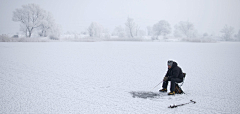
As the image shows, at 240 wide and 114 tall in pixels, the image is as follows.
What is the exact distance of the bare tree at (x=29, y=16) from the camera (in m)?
39.4

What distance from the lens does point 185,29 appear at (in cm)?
6562

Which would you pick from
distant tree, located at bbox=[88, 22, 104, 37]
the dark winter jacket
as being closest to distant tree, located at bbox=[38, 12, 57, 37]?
distant tree, located at bbox=[88, 22, 104, 37]

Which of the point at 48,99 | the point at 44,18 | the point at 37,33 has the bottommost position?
the point at 48,99

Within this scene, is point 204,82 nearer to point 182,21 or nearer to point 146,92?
point 146,92

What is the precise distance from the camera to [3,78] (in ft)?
21.7

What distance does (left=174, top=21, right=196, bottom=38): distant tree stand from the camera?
6450 cm

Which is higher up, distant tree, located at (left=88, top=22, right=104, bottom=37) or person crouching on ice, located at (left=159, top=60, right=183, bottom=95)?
distant tree, located at (left=88, top=22, right=104, bottom=37)

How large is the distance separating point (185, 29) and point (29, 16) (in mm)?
55651

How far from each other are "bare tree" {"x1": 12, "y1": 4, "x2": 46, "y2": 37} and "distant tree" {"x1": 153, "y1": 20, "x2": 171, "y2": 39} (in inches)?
1485

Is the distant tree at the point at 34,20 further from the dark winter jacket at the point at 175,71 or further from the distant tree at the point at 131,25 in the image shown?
the dark winter jacket at the point at 175,71

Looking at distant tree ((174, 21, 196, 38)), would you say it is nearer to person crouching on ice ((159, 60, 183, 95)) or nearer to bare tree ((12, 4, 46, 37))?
bare tree ((12, 4, 46, 37))

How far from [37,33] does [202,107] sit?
48159 mm

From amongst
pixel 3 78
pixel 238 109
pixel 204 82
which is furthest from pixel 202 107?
pixel 3 78

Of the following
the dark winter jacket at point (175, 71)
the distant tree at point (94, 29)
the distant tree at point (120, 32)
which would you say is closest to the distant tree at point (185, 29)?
the distant tree at point (120, 32)
